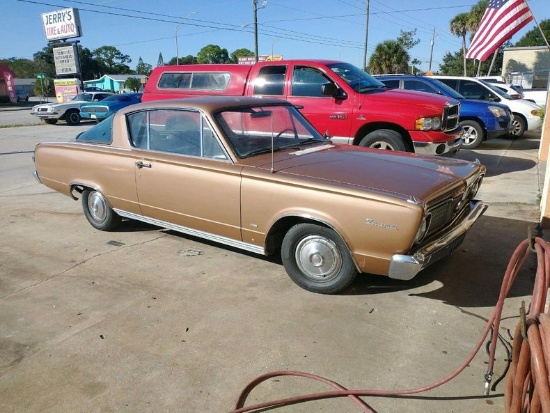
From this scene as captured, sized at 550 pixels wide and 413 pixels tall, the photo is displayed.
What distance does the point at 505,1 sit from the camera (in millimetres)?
10625

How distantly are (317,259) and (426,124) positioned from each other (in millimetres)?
4115

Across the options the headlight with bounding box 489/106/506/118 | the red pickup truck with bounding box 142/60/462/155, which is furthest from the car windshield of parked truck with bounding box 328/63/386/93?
the headlight with bounding box 489/106/506/118

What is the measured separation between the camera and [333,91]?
283 inches

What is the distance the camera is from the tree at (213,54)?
106812mm

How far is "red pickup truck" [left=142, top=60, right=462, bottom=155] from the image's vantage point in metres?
6.89

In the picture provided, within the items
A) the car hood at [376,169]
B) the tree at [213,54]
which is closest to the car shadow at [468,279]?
the car hood at [376,169]

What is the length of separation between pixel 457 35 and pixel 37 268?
51.4 metres

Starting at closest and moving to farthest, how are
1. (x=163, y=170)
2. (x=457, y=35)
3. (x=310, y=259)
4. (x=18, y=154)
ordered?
1. (x=310, y=259)
2. (x=163, y=170)
3. (x=18, y=154)
4. (x=457, y=35)

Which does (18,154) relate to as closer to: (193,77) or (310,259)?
(193,77)

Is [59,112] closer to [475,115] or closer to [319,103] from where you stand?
[319,103]

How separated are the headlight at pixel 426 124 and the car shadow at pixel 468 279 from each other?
2.50 m

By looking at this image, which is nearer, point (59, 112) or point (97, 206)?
point (97, 206)

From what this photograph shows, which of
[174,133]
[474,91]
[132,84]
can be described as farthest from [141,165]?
[132,84]

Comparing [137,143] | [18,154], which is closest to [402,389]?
[137,143]
